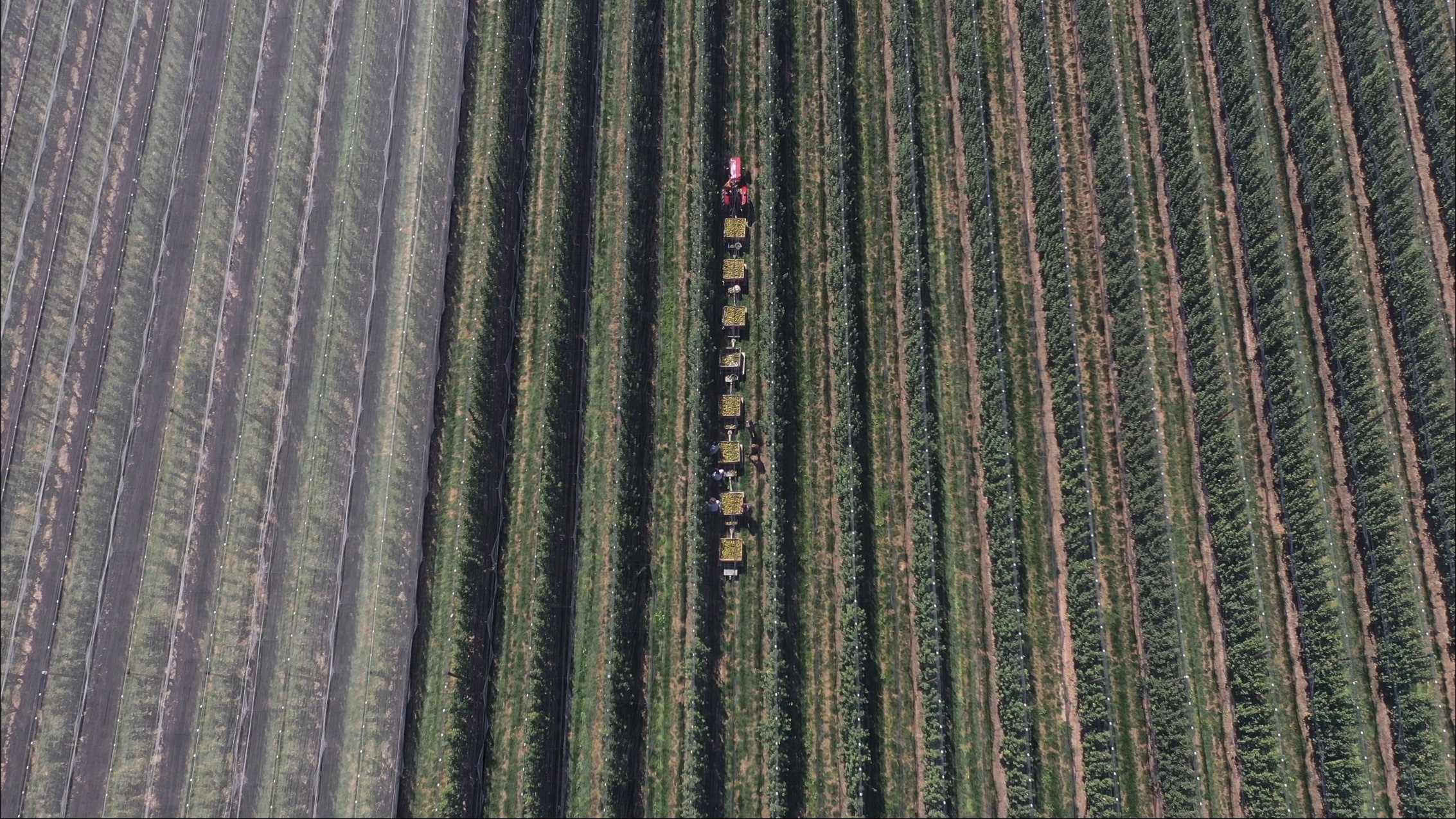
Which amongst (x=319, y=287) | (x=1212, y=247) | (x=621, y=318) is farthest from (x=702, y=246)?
(x=1212, y=247)

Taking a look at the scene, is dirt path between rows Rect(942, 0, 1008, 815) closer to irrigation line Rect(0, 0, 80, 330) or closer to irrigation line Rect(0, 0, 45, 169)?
irrigation line Rect(0, 0, 80, 330)

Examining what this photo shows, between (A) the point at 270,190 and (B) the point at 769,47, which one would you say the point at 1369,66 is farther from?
(A) the point at 270,190

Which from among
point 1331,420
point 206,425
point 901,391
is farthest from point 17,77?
point 1331,420

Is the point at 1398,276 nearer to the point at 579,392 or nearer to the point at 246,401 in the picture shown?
the point at 579,392

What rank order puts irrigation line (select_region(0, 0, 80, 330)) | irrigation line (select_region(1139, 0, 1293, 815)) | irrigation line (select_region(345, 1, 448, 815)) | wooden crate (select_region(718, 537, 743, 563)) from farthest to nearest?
irrigation line (select_region(0, 0, 80, 330))
wooden crate (select_region(718, 537, 743, 563))
irrigation line (select_region(345, 1, 448, 815))
irrigation line (select_region(1139, 0, 1293, 815))

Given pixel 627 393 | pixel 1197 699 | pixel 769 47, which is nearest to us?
pixel 1197 699

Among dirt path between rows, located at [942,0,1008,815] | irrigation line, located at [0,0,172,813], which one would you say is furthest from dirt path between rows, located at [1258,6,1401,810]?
irrigation line, located at [0,0,172,813]
